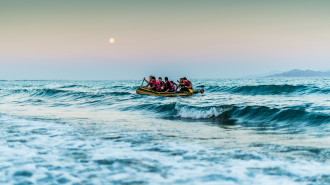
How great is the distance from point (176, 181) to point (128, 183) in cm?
65

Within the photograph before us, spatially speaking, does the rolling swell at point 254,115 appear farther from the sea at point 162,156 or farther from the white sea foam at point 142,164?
the white sea foam at point 142,164

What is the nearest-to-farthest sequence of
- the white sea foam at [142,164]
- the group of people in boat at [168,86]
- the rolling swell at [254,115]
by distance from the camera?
the white sea foam at [142,164] → the rolling swell at [254,115] → the group of people in boat at [168,86]

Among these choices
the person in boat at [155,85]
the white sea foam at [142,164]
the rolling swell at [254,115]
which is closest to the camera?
the white sea foam at [142,164]

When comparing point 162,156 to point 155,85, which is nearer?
point 162,156

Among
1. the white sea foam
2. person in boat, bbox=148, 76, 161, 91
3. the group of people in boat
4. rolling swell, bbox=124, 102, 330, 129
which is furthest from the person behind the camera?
person in boat, bbox=148, 76, 161, 91

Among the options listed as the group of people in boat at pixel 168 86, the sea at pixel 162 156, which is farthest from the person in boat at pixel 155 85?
the sea at pixel 162 156

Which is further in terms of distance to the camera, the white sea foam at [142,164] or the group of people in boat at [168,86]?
the group of people in boat at [168,86]

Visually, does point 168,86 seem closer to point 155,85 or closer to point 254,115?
point 155,85

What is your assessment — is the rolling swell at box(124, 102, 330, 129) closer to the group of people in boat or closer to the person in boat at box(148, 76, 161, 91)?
the group of people in boat

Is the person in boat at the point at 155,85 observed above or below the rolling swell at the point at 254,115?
above

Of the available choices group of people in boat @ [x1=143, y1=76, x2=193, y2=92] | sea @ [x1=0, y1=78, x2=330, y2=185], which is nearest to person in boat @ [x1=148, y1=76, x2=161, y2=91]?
group of people in boat @ [x1=143, y1=76, x2=193, y2=92]

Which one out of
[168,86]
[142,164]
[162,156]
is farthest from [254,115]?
[168,86]

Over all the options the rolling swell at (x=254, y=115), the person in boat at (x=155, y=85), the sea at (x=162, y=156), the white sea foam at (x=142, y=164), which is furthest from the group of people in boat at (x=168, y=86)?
the white sea foam at (x=142, y=164)

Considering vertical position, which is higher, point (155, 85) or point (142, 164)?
point (155, 85)
